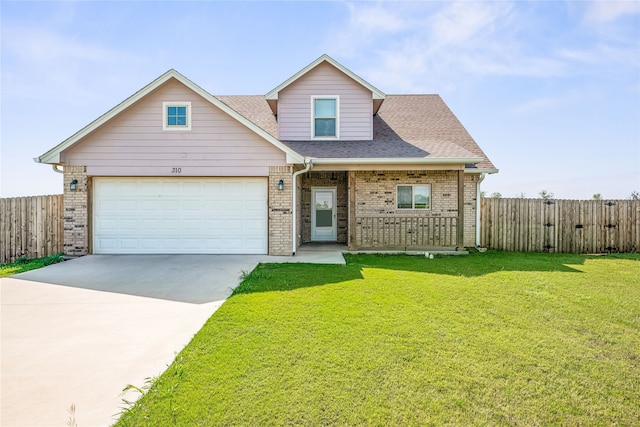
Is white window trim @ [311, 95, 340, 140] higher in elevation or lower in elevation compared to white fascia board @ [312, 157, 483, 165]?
higher

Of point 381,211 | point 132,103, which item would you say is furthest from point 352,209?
point 132,103

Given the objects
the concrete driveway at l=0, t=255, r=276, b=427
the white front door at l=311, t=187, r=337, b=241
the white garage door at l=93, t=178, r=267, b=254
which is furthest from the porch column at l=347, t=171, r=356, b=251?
the concrete driveway at l=0, t=255, r=276, b=427

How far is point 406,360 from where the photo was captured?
3438mm

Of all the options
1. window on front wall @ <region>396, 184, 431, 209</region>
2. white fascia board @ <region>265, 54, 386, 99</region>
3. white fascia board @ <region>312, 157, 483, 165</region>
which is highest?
white fascia board @ <region>265, 54, 386, 99</region>

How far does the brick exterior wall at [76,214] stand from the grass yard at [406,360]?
22.8 feet

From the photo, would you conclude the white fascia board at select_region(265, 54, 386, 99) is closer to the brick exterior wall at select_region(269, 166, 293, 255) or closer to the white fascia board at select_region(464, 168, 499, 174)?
the brick exterior wall at select_region(269, 166, 293, 255)

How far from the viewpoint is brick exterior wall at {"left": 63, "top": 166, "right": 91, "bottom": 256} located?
997cm

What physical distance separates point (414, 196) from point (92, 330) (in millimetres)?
10553

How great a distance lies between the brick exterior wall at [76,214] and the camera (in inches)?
392

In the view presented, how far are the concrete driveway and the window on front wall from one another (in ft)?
22.0

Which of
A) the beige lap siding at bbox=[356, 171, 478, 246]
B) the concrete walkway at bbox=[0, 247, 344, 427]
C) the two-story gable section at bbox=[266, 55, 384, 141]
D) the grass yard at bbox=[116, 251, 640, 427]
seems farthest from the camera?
the beige lap siding at bbox=[356, 171, 478, 246]

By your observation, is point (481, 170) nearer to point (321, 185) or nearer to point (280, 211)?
point (321, 185)

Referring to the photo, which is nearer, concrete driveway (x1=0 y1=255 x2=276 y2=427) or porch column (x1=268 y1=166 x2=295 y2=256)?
concrete driveway (x1=0 y1=255 x2=276 y2=427)

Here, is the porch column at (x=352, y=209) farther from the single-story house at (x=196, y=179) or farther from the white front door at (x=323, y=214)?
the white front door at (x=323, y=214)
